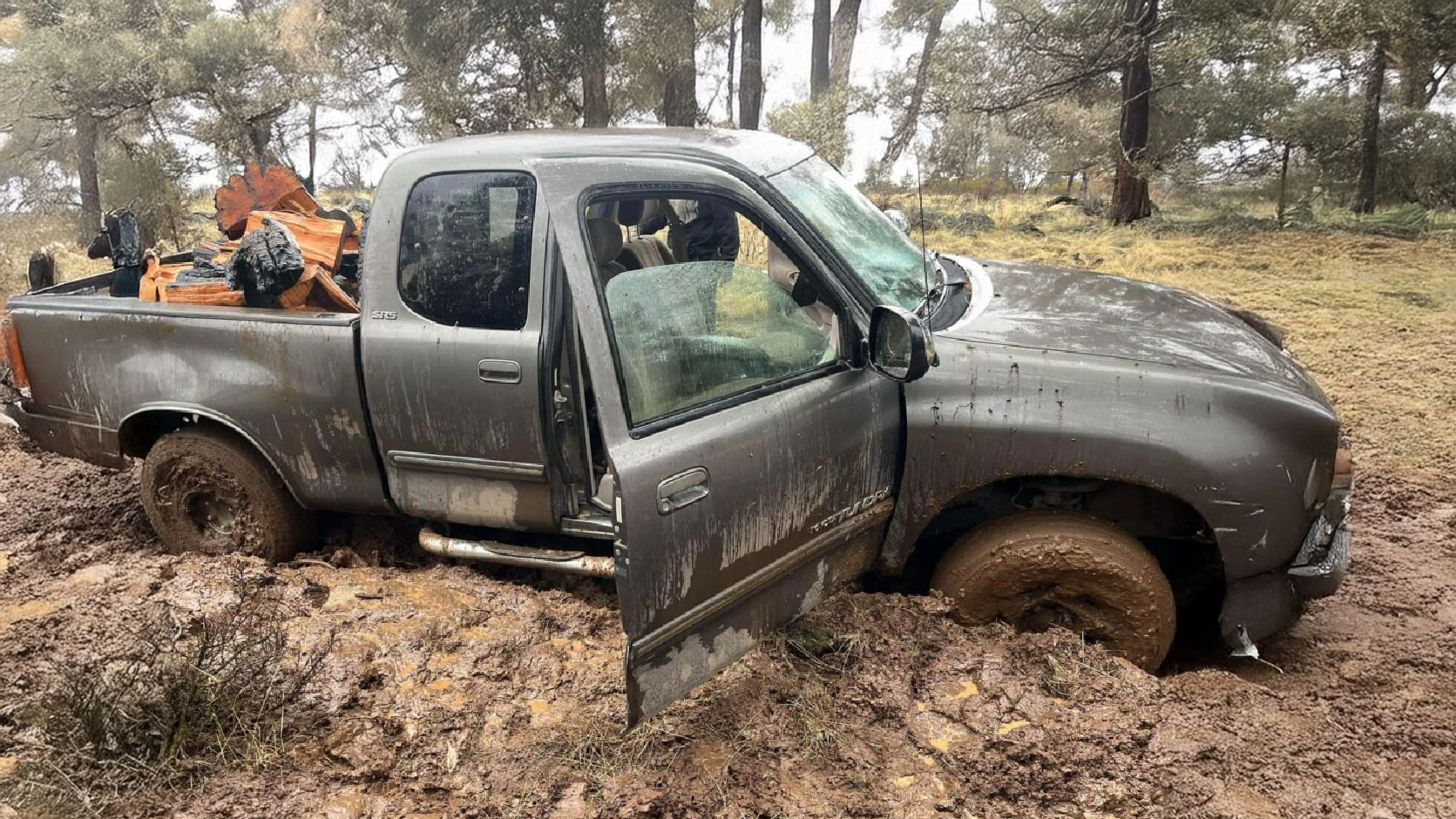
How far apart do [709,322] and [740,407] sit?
31cm

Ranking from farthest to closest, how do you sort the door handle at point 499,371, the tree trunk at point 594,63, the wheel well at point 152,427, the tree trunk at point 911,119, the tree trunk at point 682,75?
the tree trunk at point 911,119 < the tree trunk at point 594,63 < the tree trunk at point 682,75 < the wheel well at point 152,427 < the door handle at point 499,371

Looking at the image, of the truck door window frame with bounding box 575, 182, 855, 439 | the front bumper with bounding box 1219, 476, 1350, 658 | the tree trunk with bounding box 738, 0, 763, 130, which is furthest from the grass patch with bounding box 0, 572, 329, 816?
the tree trunk with bounding box 738, 0, 763, 130

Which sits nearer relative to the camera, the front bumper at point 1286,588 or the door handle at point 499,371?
the front bumper at point 1286,588

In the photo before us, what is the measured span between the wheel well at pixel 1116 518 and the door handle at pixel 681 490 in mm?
1102

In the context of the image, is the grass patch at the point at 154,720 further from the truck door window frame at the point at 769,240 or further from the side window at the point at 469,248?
the truck door window frame at the point at 769,240

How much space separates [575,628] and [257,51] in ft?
59.6

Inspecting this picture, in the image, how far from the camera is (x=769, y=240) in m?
3.03

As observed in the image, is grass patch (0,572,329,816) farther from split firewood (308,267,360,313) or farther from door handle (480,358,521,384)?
split firewood (308,267,360,313)

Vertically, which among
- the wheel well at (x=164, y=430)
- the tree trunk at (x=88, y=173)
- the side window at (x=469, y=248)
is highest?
the tree trunk at (x=88, y=173)

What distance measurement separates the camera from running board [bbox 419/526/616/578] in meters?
3.44

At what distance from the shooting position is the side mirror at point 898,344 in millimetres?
2629

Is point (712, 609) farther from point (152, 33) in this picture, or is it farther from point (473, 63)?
point (152, 33)

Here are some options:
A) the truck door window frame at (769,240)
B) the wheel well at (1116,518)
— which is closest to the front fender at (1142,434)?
the wheel well at (1116,518)

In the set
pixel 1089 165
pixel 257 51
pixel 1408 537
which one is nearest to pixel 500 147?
pixel 1408 537
